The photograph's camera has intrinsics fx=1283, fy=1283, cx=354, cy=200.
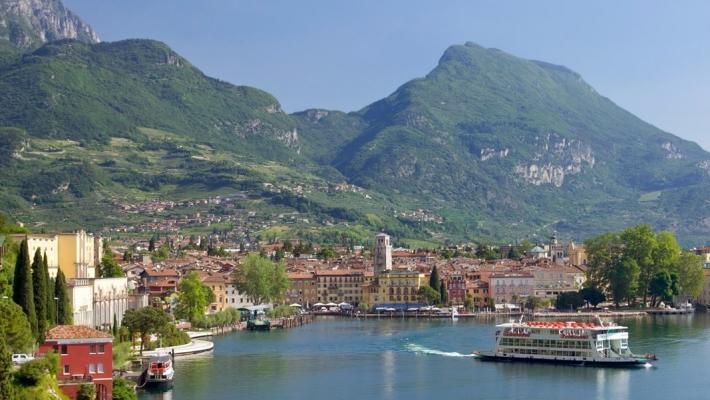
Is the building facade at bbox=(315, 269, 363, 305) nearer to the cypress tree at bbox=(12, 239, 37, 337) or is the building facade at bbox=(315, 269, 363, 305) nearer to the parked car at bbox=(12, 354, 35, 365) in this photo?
the cypress tree at bbox=(12, 239, 37, 337)

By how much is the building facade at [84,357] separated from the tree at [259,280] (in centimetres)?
6547

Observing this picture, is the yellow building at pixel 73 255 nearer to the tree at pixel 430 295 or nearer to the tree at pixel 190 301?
the tree at pixel 190 301

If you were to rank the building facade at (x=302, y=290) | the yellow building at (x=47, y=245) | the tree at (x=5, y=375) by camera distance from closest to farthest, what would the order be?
the tree at (x=5, y=375) < the yellow building at (x=47, y=245) < the building facade at (x=302, y=290)

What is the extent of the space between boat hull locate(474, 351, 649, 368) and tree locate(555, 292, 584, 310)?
45.4 meters

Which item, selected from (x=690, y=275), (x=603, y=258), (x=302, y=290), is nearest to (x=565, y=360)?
(x=603, y=258)

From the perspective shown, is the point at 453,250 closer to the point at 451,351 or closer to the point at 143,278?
the point at 143,278

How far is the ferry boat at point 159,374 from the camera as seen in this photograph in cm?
5803

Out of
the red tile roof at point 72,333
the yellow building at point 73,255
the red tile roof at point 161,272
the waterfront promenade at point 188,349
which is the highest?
the yellow building at point 73,255

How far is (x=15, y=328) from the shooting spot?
1741 inches

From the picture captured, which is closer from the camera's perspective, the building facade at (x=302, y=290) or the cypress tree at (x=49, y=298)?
the cypress tree at (x=49, y=298)

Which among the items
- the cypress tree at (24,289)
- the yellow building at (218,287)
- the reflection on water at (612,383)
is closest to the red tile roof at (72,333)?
the cypress tree at (24,289)

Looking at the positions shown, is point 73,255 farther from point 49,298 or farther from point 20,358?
point 20,358

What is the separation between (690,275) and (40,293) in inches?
3253

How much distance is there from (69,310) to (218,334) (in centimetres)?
3565
